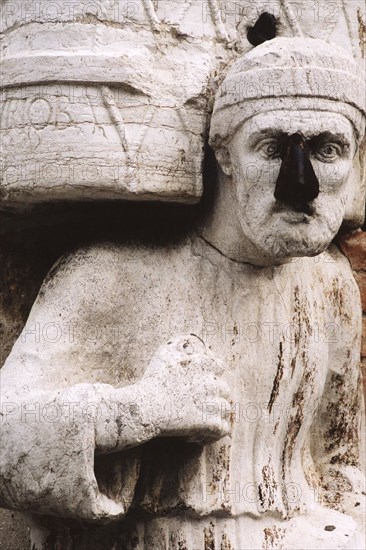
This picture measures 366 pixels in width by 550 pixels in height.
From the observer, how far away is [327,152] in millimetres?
2984

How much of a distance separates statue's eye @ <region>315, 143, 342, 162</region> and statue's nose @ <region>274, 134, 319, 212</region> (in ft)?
0.19

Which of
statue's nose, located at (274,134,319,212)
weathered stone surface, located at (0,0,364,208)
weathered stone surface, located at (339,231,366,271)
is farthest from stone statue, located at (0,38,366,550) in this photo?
weathered stone surface, located at (339,231,366,271)

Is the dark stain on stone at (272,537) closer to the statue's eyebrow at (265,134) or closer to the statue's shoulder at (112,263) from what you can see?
the statue's shoulder at (112,263)

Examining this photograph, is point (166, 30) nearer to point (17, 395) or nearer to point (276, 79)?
point (276, 79)

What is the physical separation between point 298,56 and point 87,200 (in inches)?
22.4

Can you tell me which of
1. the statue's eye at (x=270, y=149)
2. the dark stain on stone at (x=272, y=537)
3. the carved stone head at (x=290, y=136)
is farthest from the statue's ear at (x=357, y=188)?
the dark stain on stone at (x=272, y=537)

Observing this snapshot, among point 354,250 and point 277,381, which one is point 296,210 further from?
point 354,250

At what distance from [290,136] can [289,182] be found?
0.33 feet

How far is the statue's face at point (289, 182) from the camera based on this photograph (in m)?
2.94

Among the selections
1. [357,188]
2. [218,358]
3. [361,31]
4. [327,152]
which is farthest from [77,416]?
[361,31]

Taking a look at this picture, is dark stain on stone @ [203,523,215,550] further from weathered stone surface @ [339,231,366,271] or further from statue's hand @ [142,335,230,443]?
weathered stone surface @ [339,231,366,271]

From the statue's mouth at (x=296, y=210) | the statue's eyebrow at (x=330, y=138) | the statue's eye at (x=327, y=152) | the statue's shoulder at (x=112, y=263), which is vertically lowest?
the statue's shoulder at (x=112, y=263)

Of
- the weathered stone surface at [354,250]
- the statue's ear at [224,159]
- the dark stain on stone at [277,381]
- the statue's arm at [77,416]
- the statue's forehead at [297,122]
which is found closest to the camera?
the statue's arm at [77,416]

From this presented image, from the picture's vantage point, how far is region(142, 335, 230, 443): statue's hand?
2.92 meters
